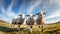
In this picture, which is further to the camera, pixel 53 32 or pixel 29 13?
pixel 29 13

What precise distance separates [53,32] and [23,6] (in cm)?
97

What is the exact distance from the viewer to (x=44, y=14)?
4.50 metres

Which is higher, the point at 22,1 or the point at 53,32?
the point at 22,1

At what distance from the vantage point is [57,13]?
443 centimetres

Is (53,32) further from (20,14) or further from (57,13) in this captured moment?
(20,14)

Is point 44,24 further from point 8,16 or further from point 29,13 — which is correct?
point 8,16

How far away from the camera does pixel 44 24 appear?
442 centimetres

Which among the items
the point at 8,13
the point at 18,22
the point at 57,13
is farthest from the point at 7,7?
the point at 57,13

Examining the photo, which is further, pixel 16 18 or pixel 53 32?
pixel 16 18

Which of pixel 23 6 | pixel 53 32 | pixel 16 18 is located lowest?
pixel 53 32

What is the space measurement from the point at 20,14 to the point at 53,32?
92cm

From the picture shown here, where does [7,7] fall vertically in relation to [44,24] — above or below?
above

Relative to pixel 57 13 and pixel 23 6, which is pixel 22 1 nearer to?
pixel 23 6

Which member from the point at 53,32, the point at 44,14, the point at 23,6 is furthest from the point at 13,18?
the point at 53,32
